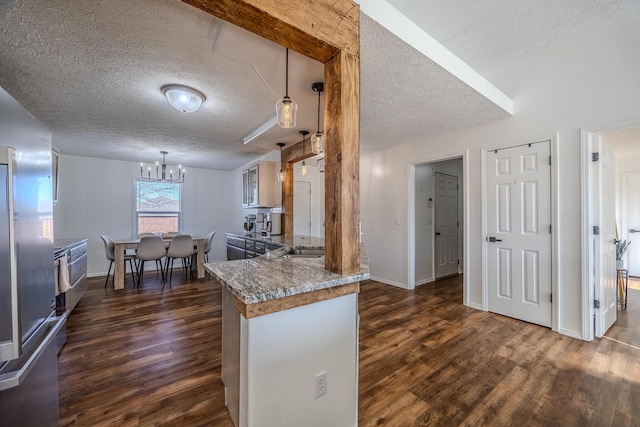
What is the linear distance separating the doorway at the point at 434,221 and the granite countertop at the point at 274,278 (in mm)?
2937

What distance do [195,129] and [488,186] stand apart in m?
3.87

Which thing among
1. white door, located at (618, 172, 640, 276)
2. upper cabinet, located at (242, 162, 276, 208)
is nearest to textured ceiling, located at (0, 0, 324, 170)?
upper cabinet, located at (242, 162, 276, 208)

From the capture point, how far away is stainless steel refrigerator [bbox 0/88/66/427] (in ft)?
2.95

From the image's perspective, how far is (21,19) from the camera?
159cm

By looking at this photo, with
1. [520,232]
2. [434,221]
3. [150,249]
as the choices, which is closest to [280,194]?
[150,249]

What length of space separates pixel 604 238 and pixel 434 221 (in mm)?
2262

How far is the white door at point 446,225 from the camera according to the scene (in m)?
4.84

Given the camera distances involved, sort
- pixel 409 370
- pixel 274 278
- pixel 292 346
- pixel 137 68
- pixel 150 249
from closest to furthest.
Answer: pixel 292 346 → pixel 274 278 → pixel 409 370 → pixel 137 68 → pixel 150 249

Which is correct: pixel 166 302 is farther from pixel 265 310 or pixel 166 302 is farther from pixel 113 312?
pixel 265 310

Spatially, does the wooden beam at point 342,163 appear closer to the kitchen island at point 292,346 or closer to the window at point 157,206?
the kitchen island at point 292,346

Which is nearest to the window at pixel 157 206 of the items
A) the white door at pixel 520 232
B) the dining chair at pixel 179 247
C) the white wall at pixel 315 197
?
the dining chair at pixel 179 247

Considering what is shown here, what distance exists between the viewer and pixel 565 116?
2621 millimetres

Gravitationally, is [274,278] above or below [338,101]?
below

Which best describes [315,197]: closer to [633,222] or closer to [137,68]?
[137,68]
